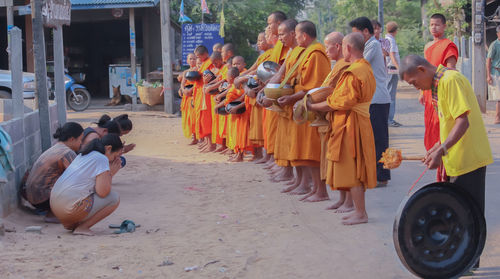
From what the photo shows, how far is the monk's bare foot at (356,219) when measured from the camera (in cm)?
591

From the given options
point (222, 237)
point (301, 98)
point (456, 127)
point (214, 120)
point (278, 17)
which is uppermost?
point (278, 17)

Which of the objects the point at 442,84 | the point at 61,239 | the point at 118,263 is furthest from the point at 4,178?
the point at 442,84

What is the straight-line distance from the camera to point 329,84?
6195 mm

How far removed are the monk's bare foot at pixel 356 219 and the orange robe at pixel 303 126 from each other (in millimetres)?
1144

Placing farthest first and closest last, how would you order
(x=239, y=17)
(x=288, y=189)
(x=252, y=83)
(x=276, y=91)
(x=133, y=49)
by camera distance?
(x=239, y=17), (x=133, y=49), (x=252, y=83), (x=288, y=189), (x=276, y=91)

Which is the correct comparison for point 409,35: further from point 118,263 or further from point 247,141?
point 118,263

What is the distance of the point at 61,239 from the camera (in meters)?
5.61

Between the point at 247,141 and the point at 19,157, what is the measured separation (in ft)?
12.6

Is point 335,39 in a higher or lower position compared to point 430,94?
higher

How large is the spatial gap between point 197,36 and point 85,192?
12085 mm

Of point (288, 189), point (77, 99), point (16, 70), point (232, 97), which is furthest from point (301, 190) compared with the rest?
point (77, 99)

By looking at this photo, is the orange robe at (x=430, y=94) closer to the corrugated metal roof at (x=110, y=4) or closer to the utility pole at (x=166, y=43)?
the utility pole at (x=166, y=43)

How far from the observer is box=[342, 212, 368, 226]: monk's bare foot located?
591cm

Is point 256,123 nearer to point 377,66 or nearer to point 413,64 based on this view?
point 377,66
